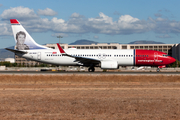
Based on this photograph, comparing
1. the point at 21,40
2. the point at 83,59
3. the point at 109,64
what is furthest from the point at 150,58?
the point at 21,40

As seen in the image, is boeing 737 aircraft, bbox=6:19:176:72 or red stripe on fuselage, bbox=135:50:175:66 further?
red stripe on fuselage, bbox=135:50:175:66

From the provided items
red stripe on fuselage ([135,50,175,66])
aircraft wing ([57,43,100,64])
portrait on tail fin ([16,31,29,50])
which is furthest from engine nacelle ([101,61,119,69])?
portrait on tail fin ([16,31,29,50])

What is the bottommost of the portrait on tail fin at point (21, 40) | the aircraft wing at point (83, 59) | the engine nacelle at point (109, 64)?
the engine nacelle at point (109, 64)

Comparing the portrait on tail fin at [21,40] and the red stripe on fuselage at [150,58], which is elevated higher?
the portrait on tail fin at [21,40]

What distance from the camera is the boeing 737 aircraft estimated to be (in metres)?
41.2

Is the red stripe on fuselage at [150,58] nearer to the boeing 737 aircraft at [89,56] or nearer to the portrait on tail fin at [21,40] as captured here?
the boeing 737 aircraft at [89,56]

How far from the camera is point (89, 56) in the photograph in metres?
42.1

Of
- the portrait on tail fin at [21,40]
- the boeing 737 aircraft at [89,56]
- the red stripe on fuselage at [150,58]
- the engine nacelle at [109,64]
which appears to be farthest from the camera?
the portrait on tail fin at [21,40]

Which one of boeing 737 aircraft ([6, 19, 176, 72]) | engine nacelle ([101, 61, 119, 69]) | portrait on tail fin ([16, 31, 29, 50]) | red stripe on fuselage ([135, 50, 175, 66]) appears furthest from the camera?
portrait on tail fin ([16, 31, 29, 50])

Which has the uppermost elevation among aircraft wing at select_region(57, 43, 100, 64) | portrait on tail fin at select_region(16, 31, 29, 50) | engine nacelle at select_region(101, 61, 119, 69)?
portrait on tail fin at select_region(16, 31, 29, 50)

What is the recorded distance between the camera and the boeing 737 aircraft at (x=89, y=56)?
1622 inches

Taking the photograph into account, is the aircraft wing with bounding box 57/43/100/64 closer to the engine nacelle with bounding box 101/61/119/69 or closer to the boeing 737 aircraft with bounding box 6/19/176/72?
the boeing 737 aircraft with bounding box 6/19/176/72

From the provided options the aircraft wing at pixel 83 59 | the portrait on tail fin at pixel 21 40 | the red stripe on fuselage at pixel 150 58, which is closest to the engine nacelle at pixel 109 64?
the aircraft wing at pixel 83 59

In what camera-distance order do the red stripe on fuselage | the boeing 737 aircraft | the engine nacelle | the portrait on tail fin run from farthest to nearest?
the portrait on tail fin → the red stripe on fuselage → the boeing 737 aircraft → the engine nacelle
